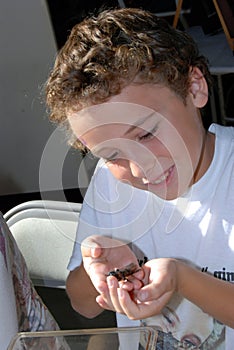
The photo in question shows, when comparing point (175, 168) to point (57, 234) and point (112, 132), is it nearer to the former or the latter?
point (112, 132)

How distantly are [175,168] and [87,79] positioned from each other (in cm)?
16

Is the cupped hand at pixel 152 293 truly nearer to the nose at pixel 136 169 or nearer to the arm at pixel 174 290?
the arm at pixel 174 290

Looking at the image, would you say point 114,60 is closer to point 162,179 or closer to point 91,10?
point 162,179

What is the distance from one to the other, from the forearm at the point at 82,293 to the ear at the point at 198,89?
0.97 feet

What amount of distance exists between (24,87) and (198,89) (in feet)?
4.66

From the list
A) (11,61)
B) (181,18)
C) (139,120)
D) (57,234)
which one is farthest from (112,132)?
(181,18)

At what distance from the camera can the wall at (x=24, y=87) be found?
2.02 meters

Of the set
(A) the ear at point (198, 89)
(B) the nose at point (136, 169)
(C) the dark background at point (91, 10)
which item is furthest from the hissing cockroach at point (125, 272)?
(C) the dark background at point (91, 10)

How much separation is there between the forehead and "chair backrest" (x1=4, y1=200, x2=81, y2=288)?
342mm

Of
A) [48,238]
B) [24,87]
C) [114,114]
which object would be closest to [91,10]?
[24,87]

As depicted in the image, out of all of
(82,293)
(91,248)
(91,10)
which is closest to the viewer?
(91,248)

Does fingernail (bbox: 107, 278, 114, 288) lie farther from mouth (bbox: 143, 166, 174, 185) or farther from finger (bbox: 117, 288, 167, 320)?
mouth (bbox: 143, 166, 174, 185)

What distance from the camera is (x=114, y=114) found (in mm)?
720

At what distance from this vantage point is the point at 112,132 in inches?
28.4
